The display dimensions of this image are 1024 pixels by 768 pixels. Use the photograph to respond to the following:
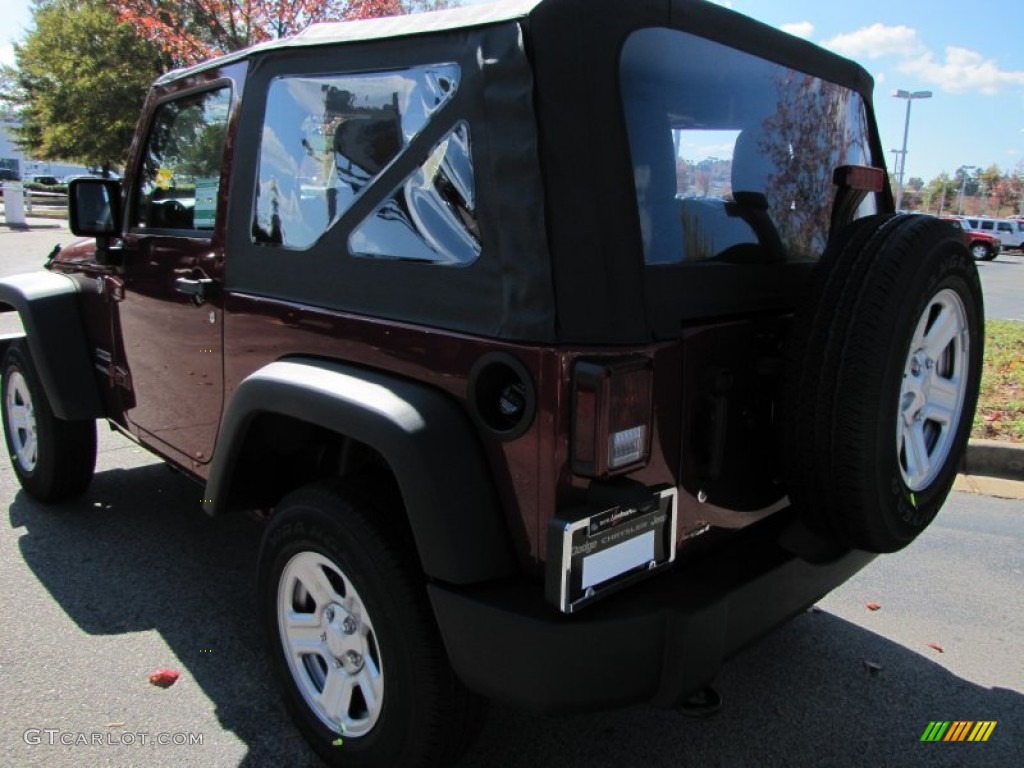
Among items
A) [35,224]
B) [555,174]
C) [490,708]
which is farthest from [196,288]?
[35,224]

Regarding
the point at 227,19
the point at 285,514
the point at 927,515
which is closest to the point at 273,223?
the point at 285,514

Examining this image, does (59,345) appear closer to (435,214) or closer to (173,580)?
(173,580)

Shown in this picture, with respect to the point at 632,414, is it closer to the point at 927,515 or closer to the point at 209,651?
the point at 927,515

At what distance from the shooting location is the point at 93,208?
3.45m

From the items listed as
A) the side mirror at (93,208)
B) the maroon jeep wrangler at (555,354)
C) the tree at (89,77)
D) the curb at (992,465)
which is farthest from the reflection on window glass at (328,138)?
the tree at (89,77)

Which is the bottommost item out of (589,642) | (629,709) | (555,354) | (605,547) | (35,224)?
(629,709)

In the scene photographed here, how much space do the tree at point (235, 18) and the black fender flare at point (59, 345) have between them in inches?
313

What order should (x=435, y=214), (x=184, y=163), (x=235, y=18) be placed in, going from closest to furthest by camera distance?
(x=435, y=214), (x=184, y=163), (x=235, y=18)

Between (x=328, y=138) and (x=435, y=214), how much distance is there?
1.79ft

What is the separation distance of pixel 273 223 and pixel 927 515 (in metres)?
2.09

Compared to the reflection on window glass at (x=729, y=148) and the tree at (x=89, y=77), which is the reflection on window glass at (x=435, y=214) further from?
the tree at (x=89, y=77)

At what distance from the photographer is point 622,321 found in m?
1.81

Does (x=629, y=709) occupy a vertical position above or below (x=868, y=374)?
below

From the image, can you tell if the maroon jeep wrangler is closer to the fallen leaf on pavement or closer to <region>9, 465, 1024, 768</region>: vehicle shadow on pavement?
<region>9, 465, 1024, 768</region>: vehicle shadow on pavement
